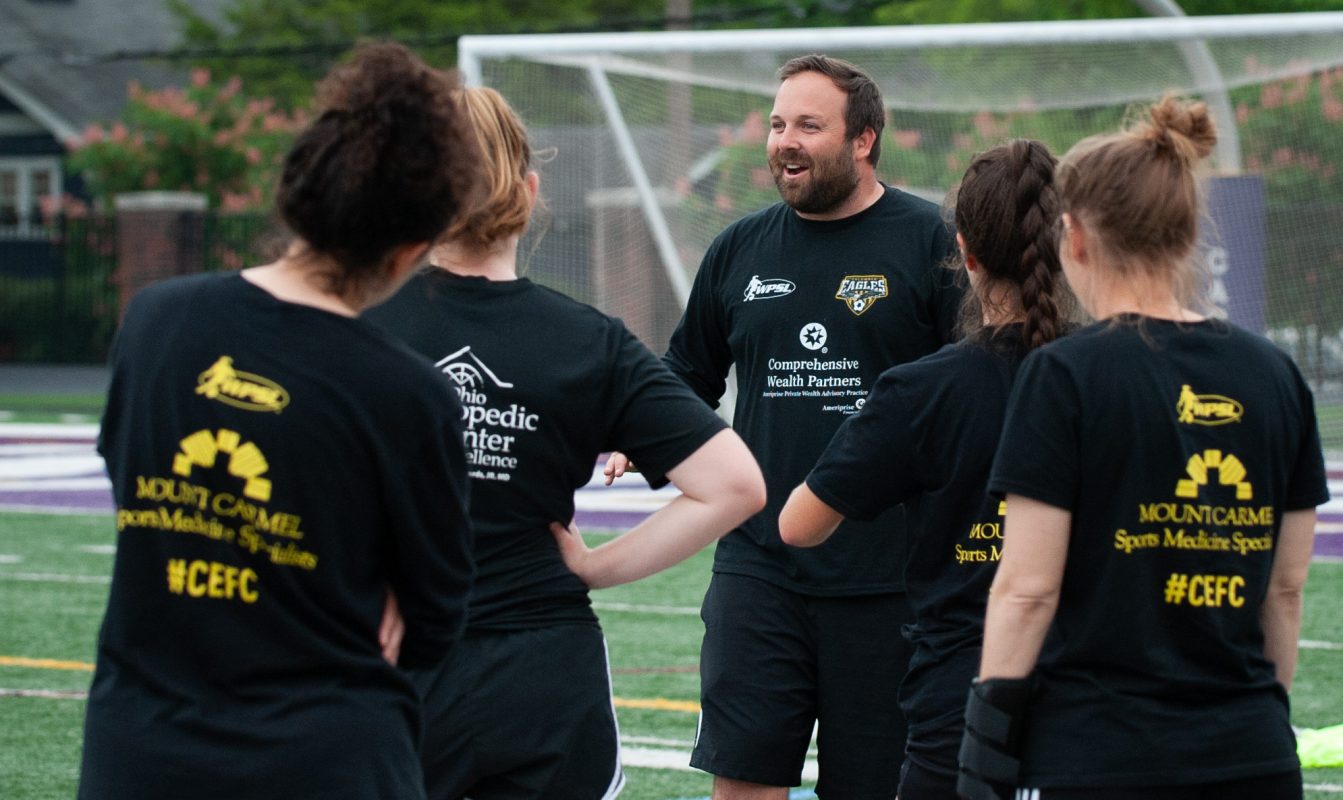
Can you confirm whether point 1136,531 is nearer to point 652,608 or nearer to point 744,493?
point 744,493

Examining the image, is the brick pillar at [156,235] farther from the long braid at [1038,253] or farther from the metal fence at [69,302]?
the long braid at [1038,253]

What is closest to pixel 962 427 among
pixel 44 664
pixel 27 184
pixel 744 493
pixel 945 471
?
pixel 945 471

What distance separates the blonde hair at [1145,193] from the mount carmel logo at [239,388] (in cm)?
129

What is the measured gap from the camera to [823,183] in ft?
15.3

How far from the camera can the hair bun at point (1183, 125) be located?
9.29 ft

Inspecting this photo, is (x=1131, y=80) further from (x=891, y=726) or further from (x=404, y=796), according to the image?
Result: (x=404, y=796)

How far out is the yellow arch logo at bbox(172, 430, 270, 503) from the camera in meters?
2.39

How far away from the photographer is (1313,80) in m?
13.0

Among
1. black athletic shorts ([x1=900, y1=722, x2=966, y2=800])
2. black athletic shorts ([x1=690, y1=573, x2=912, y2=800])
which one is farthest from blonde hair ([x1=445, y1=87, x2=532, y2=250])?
black athletic shorts ([x1=690, y1=573, x2=912, y2=800])

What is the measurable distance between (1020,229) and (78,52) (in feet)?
128

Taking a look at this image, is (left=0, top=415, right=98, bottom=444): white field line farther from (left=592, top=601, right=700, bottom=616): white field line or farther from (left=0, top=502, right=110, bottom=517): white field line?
(left=592, top=601, right=700, bottom=616): white field line

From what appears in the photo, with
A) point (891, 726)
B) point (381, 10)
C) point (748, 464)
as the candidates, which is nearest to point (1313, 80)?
point (891, 726)

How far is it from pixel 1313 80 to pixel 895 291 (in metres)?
9.56

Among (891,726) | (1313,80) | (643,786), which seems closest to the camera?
(891,726)
